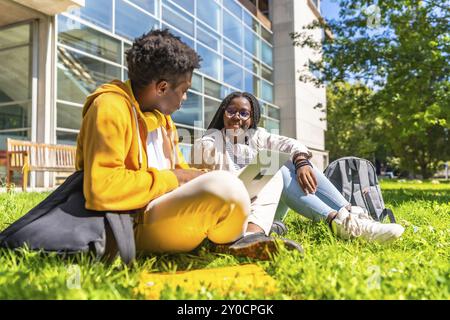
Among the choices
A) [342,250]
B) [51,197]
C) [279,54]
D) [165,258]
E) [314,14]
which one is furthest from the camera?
[314,14]

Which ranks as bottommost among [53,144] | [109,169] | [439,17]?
[109,169]

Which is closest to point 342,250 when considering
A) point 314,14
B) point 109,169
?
point 109,169

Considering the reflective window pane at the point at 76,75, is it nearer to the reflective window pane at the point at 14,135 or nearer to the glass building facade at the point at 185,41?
the glass building facade at the point at 185,41

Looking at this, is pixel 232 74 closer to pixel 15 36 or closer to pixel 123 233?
pixel 15 36

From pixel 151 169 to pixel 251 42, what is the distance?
1726 cm

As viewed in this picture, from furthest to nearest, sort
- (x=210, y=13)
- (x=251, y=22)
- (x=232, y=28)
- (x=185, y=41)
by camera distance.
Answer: (x=251, y=22)
(x=232, y=28)
(x=210, y=13)
(x=185, y=41)

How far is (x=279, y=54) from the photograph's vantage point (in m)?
20.8

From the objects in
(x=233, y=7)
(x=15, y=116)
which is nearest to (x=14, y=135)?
(x=15, y=116)

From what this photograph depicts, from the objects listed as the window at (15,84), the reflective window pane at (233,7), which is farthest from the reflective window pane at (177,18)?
the window at (15,84)

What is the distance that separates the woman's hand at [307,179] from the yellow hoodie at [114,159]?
1.20 meters

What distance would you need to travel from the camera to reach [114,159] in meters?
1.84

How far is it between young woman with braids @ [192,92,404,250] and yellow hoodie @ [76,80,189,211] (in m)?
0.83

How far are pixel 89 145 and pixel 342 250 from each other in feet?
5.45
